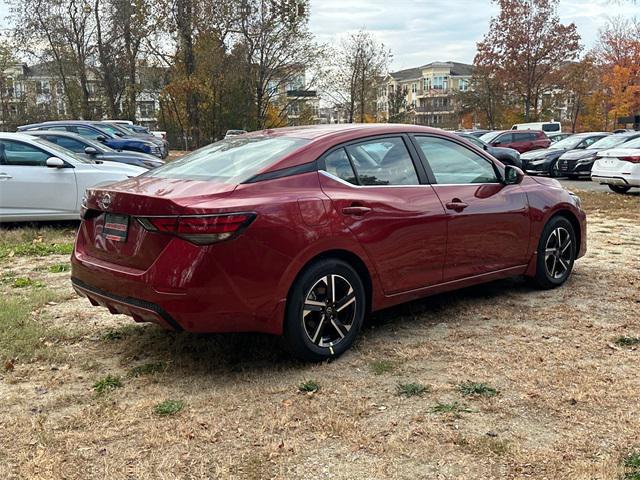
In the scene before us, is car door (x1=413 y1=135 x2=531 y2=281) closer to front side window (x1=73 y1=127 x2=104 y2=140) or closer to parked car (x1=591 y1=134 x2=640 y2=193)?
parked car (x1=591 y1=134 x2=640 y2=193)

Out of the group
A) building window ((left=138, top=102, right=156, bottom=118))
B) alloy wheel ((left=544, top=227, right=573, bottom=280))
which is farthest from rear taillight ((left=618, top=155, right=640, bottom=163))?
building window ((left=138, top=102, right=156, bottom=118))

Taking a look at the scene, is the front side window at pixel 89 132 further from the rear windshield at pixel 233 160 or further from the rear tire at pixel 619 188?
the rear windshield at pixel 233 160

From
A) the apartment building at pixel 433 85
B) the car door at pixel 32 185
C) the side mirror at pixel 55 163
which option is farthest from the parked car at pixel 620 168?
the apartment building at pixel 433 85

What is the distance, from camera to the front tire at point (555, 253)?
18.6 ft

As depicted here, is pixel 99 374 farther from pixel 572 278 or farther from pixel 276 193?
pixel 572 278

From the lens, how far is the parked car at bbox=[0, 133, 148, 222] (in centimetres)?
915

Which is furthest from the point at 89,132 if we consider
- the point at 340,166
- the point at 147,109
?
the point at 147,109

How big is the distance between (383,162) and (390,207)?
15.0 inches

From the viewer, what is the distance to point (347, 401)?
3.54 m

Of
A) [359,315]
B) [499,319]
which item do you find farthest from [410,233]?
[499,319]

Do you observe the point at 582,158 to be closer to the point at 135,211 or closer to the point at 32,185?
the point at 32,185

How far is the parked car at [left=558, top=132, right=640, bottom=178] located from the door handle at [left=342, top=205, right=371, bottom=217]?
16924 millimetres

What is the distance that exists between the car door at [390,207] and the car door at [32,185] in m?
6.12

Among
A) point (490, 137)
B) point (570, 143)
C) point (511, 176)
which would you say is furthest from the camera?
point (490, 137)
